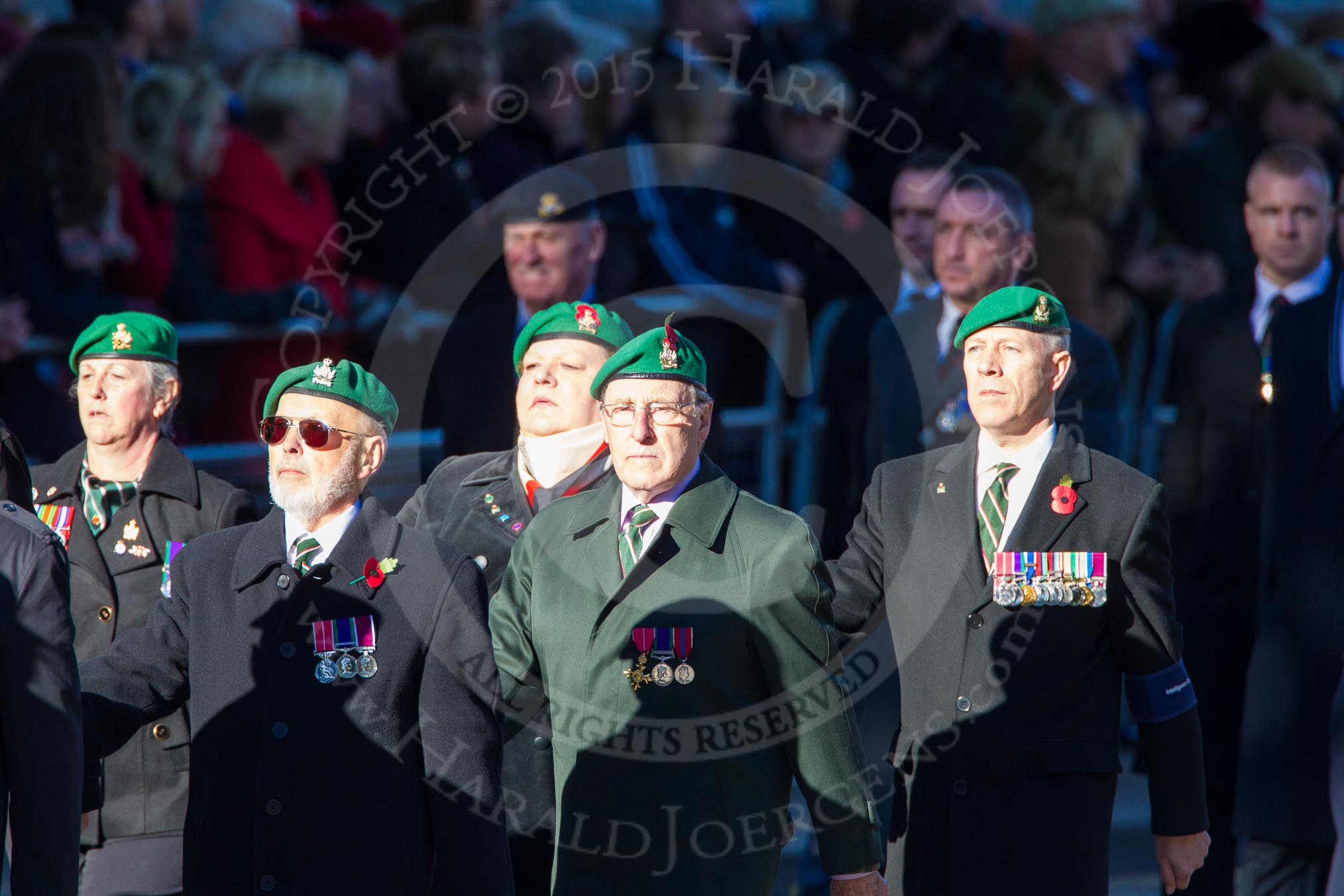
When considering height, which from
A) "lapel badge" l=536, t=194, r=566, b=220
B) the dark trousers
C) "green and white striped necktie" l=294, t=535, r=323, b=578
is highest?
"lapel badge" l=536, t=194, r=566, b=220

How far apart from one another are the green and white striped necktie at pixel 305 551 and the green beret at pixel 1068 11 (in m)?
6.13

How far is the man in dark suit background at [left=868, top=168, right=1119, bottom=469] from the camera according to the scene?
22.5 feet

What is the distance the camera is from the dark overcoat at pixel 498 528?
525cm

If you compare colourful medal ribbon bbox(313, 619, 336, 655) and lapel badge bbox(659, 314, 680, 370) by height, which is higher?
lapel badge bbox(659, 314, 680, 370)

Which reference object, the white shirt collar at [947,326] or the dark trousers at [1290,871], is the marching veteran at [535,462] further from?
the dark trousers at [1290,871]

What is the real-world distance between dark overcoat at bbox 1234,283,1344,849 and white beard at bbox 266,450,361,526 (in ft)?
10.7

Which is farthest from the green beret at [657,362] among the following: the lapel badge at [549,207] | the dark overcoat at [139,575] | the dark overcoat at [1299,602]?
the dark overcoat at [1299,602]

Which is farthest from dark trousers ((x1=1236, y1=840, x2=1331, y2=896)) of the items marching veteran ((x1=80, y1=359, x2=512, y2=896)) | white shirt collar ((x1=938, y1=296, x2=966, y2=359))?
marching veteran ((x1=80, y1=359, x2=512, y2=896))

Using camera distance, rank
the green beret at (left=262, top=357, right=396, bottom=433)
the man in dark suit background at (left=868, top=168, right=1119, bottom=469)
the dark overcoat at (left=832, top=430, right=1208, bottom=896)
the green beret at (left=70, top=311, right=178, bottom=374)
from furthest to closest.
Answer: the man in dark suit background at (left=868, top=168, right=1119, bottom=469), the green beret at (left=70, top=311, right=178, bottom=374), the dark overcoat at (left=832, top=430, right=1208, bottom=896), the green beret at (left=262, top=357, right=396, bottom=433)

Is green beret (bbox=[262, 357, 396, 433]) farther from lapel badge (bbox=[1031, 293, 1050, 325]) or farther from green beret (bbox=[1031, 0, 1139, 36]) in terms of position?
green beret (bbox=[1031, 0, 1139, 36])

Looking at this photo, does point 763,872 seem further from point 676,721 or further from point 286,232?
point 286,232

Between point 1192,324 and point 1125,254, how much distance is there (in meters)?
2.83

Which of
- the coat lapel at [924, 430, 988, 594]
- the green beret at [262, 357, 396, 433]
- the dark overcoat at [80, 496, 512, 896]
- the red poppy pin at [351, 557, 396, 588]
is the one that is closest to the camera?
the dark overcoat at [80, 496, 512, 896]

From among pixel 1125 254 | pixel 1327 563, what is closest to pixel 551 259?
pixel 1327 563
